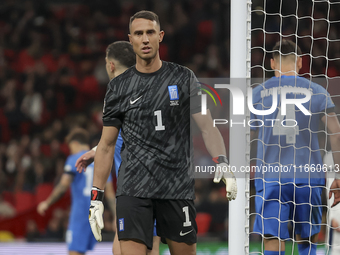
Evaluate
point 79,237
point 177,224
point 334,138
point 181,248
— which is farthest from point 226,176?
point 79,237

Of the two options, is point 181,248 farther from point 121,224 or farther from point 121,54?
point 121,54

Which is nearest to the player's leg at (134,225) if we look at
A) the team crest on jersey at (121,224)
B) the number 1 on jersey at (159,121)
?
the team crest on jersey at (121,224)

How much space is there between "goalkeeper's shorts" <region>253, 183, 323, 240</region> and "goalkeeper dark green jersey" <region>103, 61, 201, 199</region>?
1.15 m

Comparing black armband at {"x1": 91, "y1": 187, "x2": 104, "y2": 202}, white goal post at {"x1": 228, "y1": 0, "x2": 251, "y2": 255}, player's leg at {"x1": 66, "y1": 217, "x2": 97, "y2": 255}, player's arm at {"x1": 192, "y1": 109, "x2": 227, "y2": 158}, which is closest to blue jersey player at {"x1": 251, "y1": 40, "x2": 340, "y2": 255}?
white goal post at {"x1": 228, "y1": 0, "x2": 251, "y2": 255}

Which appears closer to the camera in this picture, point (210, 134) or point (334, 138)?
point (210, 134)

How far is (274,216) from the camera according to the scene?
170 inches

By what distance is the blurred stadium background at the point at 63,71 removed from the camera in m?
8.99

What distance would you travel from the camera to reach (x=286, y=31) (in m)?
11.4

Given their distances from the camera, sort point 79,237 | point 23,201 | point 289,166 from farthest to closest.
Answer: point 23,201 → point 79,237 → point 289,166

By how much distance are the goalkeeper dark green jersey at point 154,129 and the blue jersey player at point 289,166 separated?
3.38 feet

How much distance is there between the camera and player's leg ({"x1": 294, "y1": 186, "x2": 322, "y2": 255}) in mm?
4324

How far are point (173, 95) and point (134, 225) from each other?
87 cm

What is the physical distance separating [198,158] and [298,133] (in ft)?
11.8

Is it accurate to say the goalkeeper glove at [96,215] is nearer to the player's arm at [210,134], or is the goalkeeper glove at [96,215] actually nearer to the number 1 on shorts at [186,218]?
the number 1 on shorts at [186,218]
